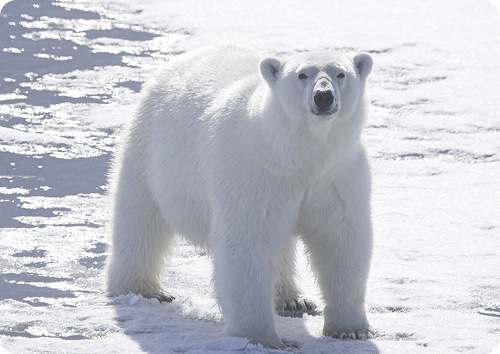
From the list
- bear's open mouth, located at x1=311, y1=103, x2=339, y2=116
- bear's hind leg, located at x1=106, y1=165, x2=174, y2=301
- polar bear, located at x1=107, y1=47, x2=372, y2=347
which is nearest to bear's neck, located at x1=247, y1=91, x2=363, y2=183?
polar bear, located at x1=107, y1=47, x2=372, y2=347

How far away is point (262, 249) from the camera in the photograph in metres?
5.18

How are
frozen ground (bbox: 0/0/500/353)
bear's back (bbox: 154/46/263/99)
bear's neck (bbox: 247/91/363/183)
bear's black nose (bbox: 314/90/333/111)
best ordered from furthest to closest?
bear's back (bbox: 154/46/263/99)
frozen ground (bbox: 0/0/500/353)
bear's neck (bbox: 247/91/363/183)
bear's black nose (bbox: 314/90/333/111)

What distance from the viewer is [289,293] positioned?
602 centimetres

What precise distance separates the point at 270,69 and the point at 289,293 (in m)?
1.33

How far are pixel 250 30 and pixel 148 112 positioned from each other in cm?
630

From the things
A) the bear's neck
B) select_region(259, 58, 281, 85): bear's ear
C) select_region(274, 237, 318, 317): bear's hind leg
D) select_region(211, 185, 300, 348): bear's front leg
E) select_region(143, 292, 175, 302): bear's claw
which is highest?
select_region(259, 58, 281, 85): bear's ear

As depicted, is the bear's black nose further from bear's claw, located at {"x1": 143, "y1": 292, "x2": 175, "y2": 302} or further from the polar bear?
bear's claw, located at {"x1": 143, "y1": 292, "x2": 175, "y2": 302}

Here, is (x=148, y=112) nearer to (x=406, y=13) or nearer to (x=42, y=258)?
(x=42, y=258)

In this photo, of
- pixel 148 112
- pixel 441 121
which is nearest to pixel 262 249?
pixel 148 112

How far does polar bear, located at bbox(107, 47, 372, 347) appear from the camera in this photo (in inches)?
200

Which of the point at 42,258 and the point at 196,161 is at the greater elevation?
the point at 196,161

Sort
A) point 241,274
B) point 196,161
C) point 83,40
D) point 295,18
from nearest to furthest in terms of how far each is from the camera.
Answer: point 241,274 < point 196,161 < point 83,40 < point 295,18

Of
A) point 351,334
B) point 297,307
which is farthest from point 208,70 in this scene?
point 351,334

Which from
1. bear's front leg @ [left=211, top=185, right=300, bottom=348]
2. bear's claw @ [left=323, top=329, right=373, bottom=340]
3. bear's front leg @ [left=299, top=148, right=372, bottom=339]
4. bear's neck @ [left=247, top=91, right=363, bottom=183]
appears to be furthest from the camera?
bear's claw @ [left=323, top=329, right=373, bottom=340]
